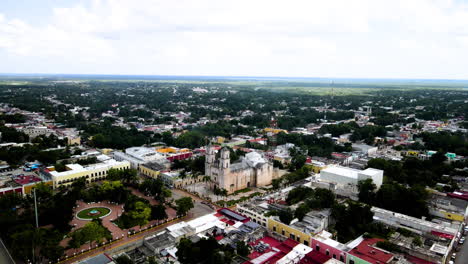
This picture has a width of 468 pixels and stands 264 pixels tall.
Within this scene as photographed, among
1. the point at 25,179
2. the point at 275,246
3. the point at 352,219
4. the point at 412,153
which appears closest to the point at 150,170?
the point at 25,179

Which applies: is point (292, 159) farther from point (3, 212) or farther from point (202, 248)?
point (3, 212)

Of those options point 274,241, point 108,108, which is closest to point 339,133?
point 274,241

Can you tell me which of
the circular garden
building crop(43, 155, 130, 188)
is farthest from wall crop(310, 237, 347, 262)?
building crop(43, 155, 130, 188)

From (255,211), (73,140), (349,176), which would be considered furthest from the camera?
(73,140)

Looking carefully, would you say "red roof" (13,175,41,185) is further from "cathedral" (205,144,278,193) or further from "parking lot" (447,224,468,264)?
"parking lot" (447,224,468,264)

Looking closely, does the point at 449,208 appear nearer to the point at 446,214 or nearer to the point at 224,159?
the point at 446,214

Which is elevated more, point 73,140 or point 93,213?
point 73,140

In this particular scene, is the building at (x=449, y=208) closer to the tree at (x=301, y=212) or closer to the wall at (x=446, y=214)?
the wall at (x=446, y=214)
